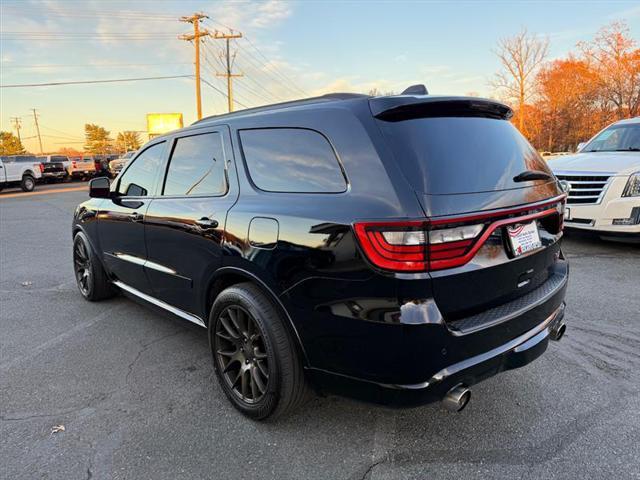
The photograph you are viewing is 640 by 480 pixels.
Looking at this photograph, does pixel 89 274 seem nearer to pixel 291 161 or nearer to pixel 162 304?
pixel 162 304

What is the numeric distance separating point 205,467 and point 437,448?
1.18 metres

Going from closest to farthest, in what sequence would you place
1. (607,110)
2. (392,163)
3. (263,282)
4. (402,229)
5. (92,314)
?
(402,229) < (392,163) < (263,282) < (92,314) < (607,110)

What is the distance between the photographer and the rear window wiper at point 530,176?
2414 millimetres

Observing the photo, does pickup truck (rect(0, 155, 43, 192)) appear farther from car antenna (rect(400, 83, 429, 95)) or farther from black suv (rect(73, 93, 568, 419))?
car antenna (rect(400, 83, 429, 95))

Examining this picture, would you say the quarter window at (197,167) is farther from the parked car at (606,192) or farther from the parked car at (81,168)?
the parked car at (81,168)

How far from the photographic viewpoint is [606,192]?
→ 6102mm

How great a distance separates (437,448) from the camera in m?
2.37

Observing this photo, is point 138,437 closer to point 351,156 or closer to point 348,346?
point 348,346

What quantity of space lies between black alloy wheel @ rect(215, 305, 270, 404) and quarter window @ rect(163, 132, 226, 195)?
0.79 m

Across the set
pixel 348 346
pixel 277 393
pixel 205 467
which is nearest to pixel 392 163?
pixel 348 346

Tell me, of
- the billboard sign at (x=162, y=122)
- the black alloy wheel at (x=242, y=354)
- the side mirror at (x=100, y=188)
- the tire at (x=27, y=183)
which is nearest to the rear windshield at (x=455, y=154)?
the black alloy wheel at (x=242, y=354)

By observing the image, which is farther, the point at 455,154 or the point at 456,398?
the point at 455,154

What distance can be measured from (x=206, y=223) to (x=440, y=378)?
164 cm

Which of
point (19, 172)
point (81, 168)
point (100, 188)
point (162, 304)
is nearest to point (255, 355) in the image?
point (162, 304)
